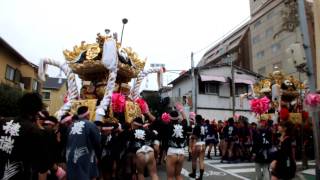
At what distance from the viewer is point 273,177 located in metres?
6.80

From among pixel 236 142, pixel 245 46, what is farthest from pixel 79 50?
pixel 245 46

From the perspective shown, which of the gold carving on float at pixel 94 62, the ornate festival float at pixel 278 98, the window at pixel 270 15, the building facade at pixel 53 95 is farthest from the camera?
the building facade at pixel 53 95

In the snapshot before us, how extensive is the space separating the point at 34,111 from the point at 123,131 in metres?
4.62

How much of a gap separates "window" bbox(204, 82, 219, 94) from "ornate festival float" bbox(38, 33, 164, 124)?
2127cm

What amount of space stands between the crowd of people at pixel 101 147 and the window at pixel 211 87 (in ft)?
71.4

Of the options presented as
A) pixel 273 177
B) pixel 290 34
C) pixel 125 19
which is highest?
pixel 290 34

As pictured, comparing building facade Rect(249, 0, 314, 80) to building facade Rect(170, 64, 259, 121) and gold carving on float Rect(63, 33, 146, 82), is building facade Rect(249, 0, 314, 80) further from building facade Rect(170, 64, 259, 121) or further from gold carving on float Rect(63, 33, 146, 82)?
gold carving on float Rect(63, 33, 146, 82)

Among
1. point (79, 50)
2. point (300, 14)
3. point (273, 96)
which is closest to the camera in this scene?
→ point (300, 14)

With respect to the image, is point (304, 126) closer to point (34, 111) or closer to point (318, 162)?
point (318, 162)

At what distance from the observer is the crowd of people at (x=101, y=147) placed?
3.97 m

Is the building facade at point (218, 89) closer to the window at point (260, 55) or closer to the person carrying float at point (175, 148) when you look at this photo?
the window at point (260, 55)

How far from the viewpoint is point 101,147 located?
8.12 meters

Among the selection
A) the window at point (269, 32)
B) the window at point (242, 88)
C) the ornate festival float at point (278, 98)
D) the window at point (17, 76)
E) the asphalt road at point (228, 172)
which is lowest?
the asphalt road at point (228, 172)

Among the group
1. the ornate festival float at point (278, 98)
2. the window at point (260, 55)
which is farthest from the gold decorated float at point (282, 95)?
the window at point (260, 55)
